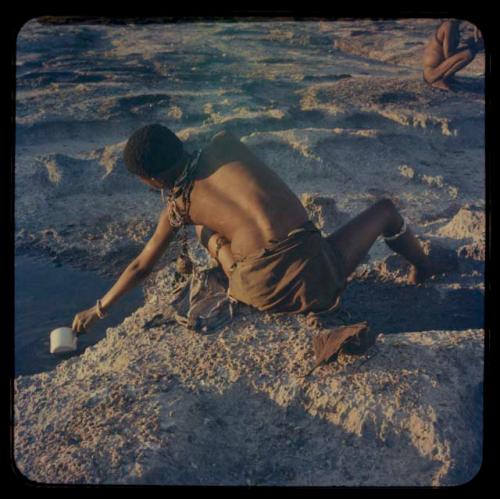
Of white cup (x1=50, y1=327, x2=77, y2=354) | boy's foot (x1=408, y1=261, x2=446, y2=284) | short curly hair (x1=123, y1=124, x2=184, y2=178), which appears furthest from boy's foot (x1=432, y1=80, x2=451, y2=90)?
white cup (x1=50, y1=327, x2=77, y2=354)

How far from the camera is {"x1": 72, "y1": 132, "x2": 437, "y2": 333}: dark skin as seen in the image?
2742 millimetres

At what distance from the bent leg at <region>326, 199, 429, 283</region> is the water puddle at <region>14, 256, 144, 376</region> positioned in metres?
1.03

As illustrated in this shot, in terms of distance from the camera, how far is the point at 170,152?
2.74 meters

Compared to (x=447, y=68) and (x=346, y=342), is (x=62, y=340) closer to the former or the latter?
(x=346, y=342)

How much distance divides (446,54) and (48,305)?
296 cm

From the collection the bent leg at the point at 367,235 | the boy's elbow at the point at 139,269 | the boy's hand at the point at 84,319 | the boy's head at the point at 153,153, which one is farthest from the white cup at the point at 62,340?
the bent leg at the point at 367,235

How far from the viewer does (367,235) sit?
3000 millimetres

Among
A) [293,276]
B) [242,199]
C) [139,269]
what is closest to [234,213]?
[242,199]

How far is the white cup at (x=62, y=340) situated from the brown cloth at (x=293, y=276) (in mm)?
773

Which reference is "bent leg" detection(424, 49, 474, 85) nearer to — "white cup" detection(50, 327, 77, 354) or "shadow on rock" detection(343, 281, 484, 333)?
"shadow on rock" detection(343, 281, 484, 333)

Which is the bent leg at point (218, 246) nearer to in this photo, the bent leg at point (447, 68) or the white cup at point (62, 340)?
the white cup at point (62, 340)

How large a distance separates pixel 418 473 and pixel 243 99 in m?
2.60

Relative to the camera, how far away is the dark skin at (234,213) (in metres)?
2.74

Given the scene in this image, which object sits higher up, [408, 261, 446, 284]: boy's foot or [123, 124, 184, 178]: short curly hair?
[123, 124, 184, 178]: short curly hair
